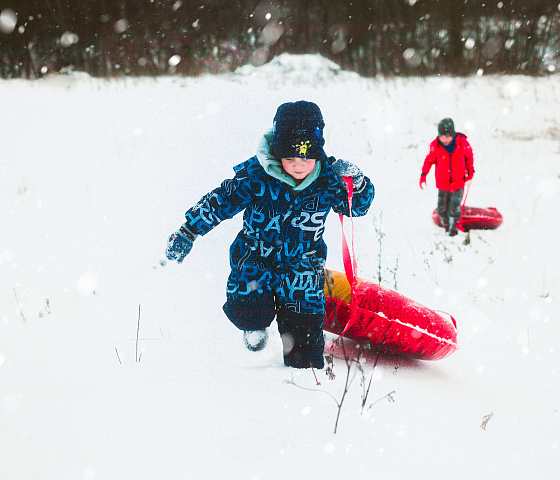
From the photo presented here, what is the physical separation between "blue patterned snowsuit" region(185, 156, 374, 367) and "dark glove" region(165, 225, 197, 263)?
4 centimetres

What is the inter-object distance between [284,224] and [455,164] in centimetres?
394

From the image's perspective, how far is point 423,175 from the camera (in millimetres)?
5766

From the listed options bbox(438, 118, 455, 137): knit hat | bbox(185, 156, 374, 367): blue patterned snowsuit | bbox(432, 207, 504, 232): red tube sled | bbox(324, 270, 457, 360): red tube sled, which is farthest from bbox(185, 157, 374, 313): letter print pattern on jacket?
bbox(432, 207, 504, 232): red tube sled

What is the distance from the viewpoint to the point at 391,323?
2.63m

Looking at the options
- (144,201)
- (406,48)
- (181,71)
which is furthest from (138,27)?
(144,201)

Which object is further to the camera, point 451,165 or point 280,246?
point 451,165

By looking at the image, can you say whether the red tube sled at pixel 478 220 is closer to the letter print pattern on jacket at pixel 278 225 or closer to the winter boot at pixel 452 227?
the winter boot at pixel 452 227

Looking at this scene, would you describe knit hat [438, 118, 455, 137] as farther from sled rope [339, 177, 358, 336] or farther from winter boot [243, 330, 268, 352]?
winter boot [243, 330, 268, 352]

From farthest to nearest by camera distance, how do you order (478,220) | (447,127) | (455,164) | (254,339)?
(478,220)
(455,164)
(447,127)
(254,339)

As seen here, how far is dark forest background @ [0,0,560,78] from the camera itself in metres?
12.9

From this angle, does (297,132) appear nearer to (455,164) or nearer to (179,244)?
(179,244)

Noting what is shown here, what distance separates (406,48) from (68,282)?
14185mm

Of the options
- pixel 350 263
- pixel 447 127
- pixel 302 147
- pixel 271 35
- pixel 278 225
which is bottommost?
pixel 350 263

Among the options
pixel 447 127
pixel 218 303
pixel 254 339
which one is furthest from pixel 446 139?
pixel 254 339
